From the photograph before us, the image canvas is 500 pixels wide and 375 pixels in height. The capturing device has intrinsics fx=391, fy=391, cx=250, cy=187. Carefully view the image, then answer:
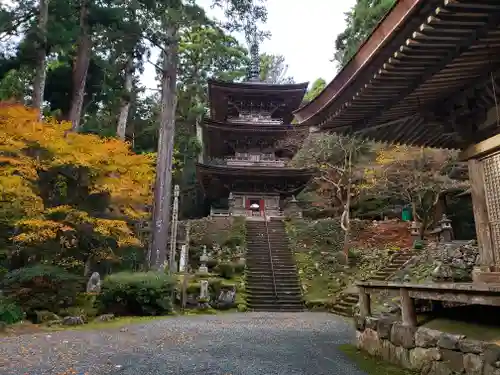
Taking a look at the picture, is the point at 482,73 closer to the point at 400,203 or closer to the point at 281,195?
the point at 281,195

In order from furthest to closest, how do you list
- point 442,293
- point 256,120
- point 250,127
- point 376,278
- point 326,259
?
1. point 256,120
2. point 250,127
3. point 326,259
4. point 376,278
5. point 442,293

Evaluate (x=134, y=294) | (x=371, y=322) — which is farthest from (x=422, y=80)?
(x=134, y=294)

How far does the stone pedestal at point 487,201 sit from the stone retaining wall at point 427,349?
50.7 inches

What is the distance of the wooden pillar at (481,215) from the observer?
4.98 m

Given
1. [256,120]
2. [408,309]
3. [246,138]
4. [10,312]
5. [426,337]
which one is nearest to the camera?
[426,337]

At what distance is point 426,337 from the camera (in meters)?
4.11

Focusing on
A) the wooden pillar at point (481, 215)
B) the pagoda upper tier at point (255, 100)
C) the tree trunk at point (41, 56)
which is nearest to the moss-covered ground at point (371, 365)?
the wooden pillar at point (481, 215)

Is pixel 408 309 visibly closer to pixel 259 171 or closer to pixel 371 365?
pixel 371 365

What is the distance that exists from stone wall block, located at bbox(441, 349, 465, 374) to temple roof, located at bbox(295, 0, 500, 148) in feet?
9.49

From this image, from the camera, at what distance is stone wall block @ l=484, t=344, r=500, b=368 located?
321 cm

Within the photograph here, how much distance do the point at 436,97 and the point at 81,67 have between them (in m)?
15.7

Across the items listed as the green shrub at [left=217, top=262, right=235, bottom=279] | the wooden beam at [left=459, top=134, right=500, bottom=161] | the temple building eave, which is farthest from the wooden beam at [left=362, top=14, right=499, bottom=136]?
the temple building eave

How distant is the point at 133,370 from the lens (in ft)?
15.2

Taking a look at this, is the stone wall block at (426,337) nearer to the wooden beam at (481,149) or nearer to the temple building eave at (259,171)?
the wooden beam at (481,149)
